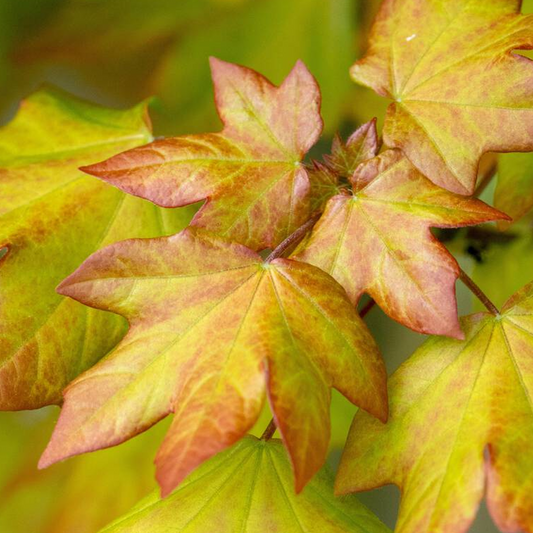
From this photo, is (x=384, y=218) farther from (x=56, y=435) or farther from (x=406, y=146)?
(x=56, y=435)

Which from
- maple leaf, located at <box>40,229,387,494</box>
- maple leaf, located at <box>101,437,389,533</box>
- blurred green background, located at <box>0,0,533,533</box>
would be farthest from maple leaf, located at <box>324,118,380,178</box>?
blurred green background, located at <box>0,0,533,533</box>

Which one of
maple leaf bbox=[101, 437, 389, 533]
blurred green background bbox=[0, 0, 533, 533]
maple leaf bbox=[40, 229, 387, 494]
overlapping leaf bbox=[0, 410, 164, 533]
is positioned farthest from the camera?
blurred green background bbox=[0, 0, 533, 533]

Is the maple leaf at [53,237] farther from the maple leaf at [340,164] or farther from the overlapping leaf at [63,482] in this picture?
the overlapping leaf at [63,482]

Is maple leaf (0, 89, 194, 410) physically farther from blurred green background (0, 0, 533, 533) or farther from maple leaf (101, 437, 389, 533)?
blurred green background (0, 0, 533, 533)

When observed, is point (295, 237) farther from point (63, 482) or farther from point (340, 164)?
point (63, 482)

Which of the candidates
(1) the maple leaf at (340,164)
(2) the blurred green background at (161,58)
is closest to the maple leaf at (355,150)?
(1) the maple leaf at (340,164)

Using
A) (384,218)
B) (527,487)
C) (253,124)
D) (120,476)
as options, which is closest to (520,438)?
(527,487)
